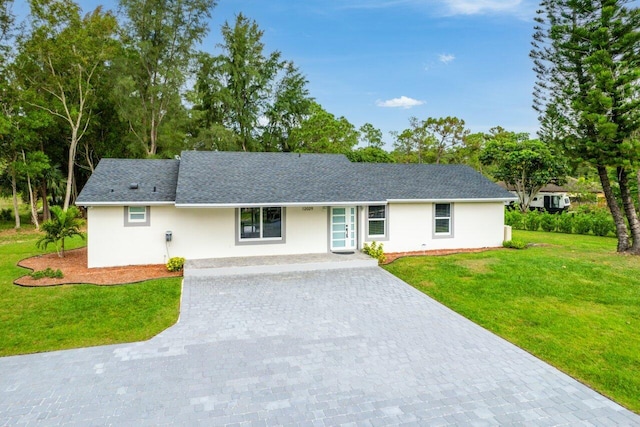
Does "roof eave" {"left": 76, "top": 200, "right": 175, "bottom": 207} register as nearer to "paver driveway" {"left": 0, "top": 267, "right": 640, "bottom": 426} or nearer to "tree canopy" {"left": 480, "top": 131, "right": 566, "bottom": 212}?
"paver driveway" {"left": 0, "top": 267, "right": 640, "bottom": 426}

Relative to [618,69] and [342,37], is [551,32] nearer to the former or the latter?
[618,69]

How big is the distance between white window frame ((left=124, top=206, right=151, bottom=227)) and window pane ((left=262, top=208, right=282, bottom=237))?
3928mm

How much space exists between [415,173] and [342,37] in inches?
390

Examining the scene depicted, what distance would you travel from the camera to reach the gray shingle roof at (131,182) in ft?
38.8

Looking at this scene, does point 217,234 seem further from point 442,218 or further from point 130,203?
point 442,218

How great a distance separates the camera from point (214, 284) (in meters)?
10.4

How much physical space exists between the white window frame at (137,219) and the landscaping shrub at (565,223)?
2338 cm

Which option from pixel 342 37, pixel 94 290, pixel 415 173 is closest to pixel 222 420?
pixel 94 290

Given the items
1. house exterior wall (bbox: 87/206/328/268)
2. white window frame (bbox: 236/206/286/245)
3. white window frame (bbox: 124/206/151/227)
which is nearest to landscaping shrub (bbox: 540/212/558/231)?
house exterior wall (bbox: 87/206/328/268)

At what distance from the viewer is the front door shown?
14.0 meters

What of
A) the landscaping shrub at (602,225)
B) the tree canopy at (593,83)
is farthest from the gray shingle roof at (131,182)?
the landscaping shrub at (602,225)

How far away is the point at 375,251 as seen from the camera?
1327 cm

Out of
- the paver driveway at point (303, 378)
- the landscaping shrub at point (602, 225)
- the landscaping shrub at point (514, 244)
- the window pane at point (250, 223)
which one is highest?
the window pane at point (250, 223)

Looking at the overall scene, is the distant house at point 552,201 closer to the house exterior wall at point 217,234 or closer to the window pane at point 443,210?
the window pane at point 443,210
